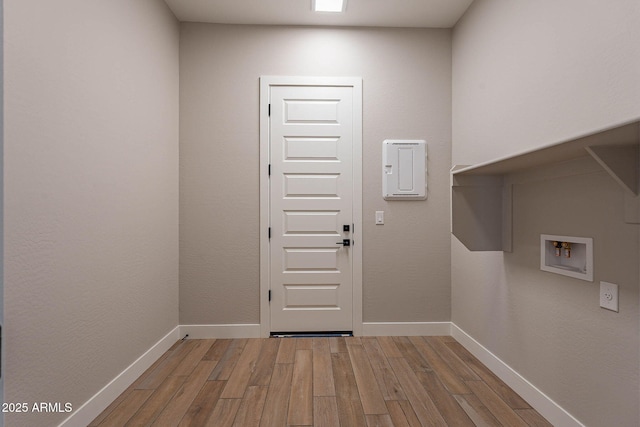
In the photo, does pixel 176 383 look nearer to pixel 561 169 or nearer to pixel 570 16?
pixel 561 169

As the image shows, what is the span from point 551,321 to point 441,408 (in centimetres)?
80

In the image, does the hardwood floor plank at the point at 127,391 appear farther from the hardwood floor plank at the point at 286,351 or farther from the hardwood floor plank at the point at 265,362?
the hardwood floor plank at the point at 286,351

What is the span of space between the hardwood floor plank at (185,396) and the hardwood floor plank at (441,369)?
1.64 m

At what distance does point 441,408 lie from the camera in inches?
82.7

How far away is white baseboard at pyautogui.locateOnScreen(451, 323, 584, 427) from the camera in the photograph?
1911 millimetres

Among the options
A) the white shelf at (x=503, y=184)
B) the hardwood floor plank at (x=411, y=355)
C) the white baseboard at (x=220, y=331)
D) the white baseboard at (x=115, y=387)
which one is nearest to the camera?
the white shelf at (x=503, y=184)

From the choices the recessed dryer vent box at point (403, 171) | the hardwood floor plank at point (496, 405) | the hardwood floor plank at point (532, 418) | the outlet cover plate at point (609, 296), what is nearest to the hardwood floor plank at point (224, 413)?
the hardwood floor plank at point (496, 405)

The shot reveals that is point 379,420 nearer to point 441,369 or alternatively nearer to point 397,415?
point 397,415

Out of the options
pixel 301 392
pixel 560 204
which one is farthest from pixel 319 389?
pixel 560 204

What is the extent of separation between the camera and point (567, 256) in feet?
6.26

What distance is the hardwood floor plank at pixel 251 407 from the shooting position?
6.47 ft

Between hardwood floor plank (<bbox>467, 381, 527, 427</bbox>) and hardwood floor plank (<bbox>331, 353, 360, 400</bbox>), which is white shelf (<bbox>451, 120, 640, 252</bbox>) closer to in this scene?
hardwood floor plank (<bbox>467, 381, 527, 427</bbox>)

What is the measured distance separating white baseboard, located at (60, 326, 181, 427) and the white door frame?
0.87 meters

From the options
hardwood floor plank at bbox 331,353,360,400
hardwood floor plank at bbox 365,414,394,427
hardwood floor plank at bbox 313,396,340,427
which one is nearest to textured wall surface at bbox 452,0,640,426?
hardwood floor plank at bbox 365,414,394,427
